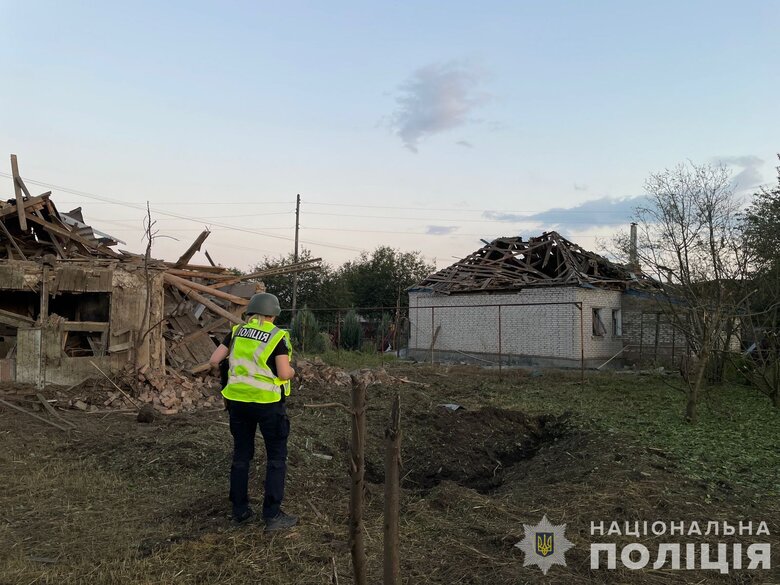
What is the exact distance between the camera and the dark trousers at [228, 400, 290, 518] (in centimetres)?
438

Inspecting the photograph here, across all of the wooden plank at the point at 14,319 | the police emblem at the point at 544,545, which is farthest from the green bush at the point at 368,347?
the police emblem at the point at 544,545

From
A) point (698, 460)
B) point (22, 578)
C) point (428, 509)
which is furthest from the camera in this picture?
point (698, 460)

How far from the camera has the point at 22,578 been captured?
142 inches

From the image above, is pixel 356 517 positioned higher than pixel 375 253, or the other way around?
pixel 375 253

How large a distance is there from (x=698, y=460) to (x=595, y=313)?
50.9 feet

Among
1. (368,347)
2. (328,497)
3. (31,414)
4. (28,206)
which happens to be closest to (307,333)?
(368,347)

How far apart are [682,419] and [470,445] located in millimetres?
3640

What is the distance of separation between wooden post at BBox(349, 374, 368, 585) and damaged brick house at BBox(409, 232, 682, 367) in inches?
670

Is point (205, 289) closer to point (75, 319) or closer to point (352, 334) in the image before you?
point (75, 319)

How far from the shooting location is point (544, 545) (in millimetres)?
3949

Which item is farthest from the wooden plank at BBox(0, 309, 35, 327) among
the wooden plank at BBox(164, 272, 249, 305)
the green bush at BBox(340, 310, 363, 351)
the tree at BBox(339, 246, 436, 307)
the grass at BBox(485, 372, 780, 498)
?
the tree at BBox(339, 246, 436, 307)

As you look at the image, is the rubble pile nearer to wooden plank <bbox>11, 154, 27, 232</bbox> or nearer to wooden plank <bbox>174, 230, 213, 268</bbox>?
wooden plank <bbox>174, 230, 213, 268</bbox>

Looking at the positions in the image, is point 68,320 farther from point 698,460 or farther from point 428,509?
point 698,460

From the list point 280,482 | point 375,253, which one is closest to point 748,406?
point 280,482
